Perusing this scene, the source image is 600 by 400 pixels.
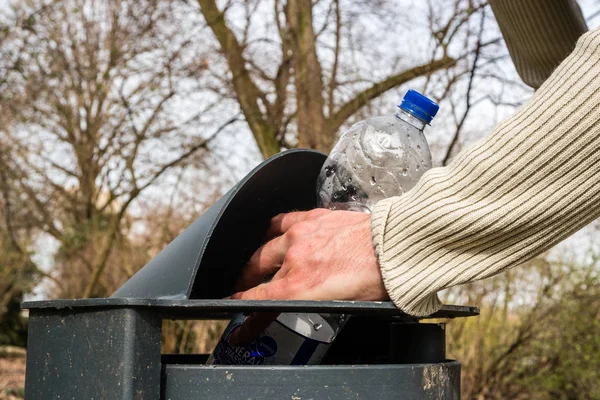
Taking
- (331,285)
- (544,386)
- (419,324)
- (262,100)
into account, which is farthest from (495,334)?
(331,285)

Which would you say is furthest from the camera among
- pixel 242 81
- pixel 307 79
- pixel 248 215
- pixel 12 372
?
pixel 12 372

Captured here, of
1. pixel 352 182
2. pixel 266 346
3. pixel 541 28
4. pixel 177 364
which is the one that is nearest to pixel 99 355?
pixel 177 364

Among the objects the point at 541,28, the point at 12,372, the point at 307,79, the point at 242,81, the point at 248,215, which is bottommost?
the point at 12,372

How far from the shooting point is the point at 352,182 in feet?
6.14

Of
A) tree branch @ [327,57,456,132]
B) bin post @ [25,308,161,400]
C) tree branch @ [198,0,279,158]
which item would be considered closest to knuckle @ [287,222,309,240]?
bin post @ [25,308,161,400]

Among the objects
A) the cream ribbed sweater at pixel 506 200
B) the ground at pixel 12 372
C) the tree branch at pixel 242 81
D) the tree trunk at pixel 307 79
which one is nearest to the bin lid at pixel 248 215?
the cream ribbed sweater at pixel 506 200

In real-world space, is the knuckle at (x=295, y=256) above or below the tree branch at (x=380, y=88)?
below

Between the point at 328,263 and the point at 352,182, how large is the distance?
25.7 inches

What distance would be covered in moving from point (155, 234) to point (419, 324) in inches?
241

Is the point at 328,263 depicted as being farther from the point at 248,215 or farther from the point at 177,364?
the point at 248,215

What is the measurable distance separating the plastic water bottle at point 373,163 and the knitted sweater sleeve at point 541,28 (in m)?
Result: 0.60

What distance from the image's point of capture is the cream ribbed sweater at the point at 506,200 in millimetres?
1155

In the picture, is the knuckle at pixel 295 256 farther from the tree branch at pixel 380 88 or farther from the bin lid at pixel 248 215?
the tree branch at pixel 380 88

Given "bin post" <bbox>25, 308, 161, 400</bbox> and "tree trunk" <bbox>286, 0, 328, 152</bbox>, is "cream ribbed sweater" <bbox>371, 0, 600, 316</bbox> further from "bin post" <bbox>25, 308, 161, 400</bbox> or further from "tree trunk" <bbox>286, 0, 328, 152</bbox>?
"tree trunk" <bbox>286, 0, 328, 152</bbox>
